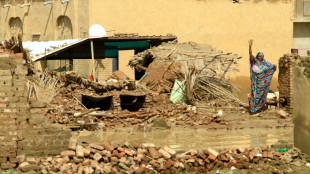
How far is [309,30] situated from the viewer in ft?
84.4

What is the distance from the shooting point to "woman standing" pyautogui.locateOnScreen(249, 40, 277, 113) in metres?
15.1

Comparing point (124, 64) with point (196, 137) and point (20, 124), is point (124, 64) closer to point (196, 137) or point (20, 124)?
point (196, 137)

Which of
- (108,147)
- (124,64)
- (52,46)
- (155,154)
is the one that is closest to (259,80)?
(155,154)

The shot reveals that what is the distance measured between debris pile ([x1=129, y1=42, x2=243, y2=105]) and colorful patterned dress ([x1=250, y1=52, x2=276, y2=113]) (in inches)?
52.3

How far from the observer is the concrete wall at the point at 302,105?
11641 mm

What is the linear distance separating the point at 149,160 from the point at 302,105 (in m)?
3.36

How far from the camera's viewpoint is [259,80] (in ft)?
49.6

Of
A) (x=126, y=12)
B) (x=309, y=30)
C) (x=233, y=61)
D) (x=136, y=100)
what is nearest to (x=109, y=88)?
(x=136, y=100)

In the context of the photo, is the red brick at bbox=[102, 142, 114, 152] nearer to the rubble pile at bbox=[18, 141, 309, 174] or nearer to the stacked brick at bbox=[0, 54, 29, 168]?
the rubble pile at bbox=[18, 141, 309, 174]

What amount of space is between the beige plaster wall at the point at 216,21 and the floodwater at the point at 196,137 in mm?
9671

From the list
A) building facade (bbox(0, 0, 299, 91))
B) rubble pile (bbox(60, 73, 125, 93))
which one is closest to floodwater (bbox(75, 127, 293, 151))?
rubble pile (bbox(60, 73, 125, 93))

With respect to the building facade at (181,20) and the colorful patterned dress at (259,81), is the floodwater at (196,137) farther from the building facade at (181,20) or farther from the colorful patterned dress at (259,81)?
the building facade at (181,20)

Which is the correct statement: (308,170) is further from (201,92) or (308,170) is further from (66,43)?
(66,43)

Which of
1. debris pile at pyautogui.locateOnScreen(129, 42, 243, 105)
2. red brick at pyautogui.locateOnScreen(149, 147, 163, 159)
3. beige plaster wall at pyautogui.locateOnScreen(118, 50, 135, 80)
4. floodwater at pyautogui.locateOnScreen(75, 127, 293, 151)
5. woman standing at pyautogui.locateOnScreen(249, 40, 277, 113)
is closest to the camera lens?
red brick at pyautogui.locateOnScreen(149, 147, 163, 159)
